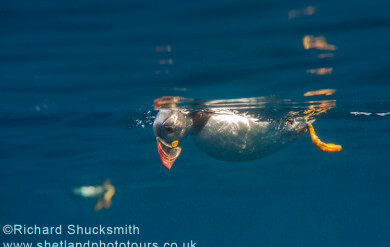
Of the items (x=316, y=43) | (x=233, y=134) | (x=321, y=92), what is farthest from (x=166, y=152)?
(x=321, y=92)

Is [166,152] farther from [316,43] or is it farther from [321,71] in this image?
[321,71]

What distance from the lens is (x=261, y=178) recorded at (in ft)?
108

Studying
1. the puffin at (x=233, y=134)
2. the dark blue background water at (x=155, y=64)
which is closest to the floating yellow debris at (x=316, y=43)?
the dark blue background water at (x=155, y=64)

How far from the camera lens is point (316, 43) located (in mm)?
5773

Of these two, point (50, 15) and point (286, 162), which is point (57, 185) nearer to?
point (286, 162)

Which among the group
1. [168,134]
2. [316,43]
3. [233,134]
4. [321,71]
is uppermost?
[321,71]

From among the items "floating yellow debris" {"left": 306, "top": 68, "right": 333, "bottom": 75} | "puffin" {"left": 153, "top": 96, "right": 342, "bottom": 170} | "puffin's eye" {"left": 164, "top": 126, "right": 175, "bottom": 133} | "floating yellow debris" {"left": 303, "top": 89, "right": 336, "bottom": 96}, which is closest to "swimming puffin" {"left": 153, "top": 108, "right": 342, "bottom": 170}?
"puffin" {"left": 153, "top": 96, "right": 342, "bottom": 170}

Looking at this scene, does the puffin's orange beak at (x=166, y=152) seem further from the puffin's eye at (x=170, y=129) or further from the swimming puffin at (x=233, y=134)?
the swimming puffin at (x=233, y=134)

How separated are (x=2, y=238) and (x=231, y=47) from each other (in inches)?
1173

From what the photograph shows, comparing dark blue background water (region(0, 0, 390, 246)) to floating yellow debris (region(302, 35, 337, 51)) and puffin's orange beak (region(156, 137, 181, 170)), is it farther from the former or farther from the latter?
puffin's orange beak (region(156, 137, 181, 170))

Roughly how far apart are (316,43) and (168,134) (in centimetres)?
314

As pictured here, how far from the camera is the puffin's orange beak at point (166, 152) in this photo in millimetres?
5638

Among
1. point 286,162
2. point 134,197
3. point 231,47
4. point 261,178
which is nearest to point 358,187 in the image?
point 261,178

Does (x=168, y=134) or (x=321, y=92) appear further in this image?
(x=321, y=92)
